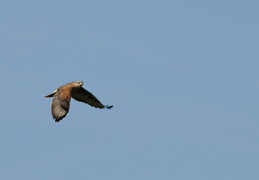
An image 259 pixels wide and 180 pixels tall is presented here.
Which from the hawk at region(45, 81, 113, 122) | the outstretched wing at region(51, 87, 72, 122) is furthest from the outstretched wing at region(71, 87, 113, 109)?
the outstretched wing at region(51, 87, 72, 122)

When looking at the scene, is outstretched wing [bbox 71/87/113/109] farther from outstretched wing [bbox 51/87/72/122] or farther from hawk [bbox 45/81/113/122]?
outstretched wing [bbox 51/87/72/122]

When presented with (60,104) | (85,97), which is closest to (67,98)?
(60,104)

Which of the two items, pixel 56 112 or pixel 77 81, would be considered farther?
pixel 77 81

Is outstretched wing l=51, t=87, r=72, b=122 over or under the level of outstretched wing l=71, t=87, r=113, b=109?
under

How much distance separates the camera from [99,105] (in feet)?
249

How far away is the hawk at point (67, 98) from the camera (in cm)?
6744

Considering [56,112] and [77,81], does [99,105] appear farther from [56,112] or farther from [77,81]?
[56,112]

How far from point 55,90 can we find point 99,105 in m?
5.53

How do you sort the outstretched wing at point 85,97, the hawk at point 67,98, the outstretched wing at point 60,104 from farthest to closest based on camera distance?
the outstretched wing at point 85,97
the hawk at point 67,98
the outstretched wing at point 60,104

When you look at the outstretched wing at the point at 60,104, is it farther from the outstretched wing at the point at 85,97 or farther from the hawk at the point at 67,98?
the outstretched wing at the point at 85,97

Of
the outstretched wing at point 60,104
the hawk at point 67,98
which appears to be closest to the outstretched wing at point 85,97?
the hawk at point 67,98

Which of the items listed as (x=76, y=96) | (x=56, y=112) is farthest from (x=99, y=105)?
(x=56, y=112)

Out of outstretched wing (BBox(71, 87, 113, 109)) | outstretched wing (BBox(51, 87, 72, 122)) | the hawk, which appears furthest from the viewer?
outstretched wing (BBox(71, 87, 113, 109))

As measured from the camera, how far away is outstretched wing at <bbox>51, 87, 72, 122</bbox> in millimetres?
67062
